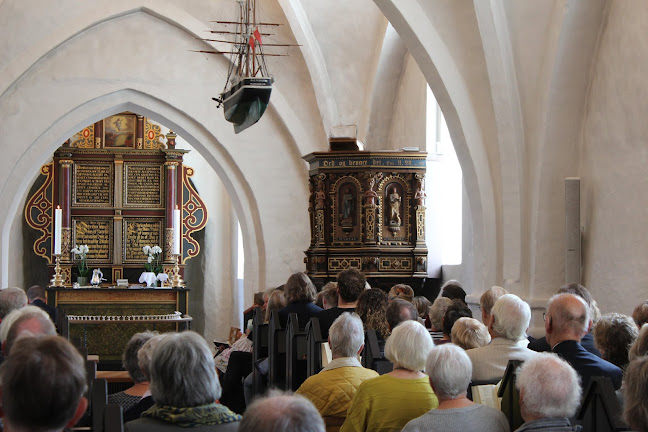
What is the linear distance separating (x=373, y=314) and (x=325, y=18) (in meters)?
8.84

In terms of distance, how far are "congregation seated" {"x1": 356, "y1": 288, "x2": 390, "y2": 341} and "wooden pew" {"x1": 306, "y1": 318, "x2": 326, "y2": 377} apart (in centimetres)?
47

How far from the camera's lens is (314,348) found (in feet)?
18.7

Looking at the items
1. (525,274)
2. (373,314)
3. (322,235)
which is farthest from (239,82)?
(373,314)

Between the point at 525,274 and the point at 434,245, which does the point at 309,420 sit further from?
the point at 434,245

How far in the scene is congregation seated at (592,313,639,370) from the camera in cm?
456

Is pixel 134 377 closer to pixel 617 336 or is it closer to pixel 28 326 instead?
pixel 28 326

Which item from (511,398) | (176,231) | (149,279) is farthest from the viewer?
(176,231)

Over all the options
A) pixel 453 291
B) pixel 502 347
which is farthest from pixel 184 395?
pixel 453 291

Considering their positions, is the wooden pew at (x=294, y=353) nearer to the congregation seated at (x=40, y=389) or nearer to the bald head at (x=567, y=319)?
the bald head at (x=567, y=319)

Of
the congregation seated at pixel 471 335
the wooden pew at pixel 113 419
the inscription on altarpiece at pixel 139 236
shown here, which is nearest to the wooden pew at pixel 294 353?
the congregation seated at pixel 471 335

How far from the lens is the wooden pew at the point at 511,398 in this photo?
386 cm

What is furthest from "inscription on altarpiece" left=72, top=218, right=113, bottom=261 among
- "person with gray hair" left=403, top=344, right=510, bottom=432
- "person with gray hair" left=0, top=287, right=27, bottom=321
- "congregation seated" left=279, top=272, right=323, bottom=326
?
"person with gray hair" left=403, top=344, right=510, bottom=432

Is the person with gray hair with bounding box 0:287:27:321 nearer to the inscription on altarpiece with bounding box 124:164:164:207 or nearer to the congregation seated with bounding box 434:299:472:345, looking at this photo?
the congregation seated with bounding box 434:299:472:345

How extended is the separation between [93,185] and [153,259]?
7.38 feet
